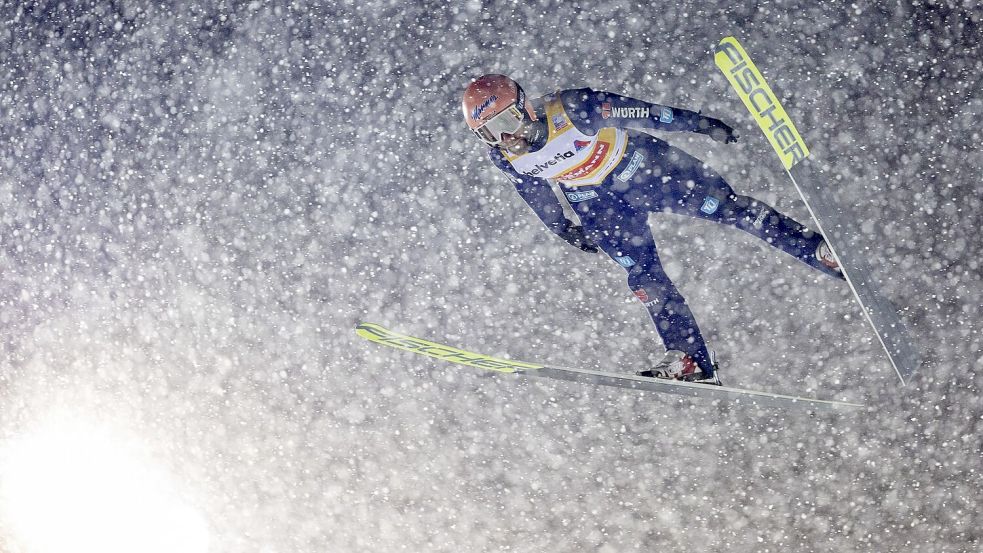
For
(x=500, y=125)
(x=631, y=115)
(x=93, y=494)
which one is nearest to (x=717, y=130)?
(x=631, y=115)

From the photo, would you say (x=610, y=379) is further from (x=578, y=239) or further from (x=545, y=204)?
(x=545, y=204)

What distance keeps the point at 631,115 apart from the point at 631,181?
21 centimetres

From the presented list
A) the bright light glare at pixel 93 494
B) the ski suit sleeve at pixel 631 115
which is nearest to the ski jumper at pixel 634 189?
the ski suit sleeve at pixel 631 115

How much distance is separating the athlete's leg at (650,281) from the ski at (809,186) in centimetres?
36

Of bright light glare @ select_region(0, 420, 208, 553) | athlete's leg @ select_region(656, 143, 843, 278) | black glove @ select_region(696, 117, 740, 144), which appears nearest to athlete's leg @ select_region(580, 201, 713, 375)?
athlete's leg @ select_region(656, 143, 843, 278)

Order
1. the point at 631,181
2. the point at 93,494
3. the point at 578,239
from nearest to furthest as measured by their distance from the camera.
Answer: the point at 578,239
the point at 631,181
the point at 93,494

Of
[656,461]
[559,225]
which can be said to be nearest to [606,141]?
[559,225]

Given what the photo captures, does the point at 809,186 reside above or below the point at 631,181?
below

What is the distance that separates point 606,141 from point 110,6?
142 centimetres

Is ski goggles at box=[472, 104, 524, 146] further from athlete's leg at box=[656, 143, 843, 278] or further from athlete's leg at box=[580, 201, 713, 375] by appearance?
athlete's leg at box=[656, 143, 843, 278]

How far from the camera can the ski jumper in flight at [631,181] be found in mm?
1758

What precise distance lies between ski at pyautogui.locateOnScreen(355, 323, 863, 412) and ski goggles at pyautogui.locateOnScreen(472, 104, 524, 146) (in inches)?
20.3

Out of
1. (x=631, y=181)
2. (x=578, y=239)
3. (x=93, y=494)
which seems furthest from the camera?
(x=93, y=494)

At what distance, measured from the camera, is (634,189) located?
1916 mm
